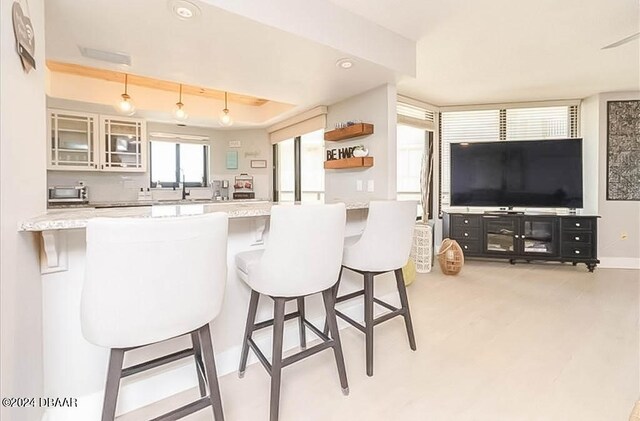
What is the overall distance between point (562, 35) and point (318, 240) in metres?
2.87

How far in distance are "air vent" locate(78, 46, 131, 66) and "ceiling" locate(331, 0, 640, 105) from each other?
5.32 ft

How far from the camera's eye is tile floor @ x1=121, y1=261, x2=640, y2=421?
1565mm

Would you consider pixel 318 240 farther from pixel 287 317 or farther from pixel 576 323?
pixel 576 323

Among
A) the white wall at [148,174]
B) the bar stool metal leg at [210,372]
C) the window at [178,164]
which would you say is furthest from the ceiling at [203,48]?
the window at [178,164]

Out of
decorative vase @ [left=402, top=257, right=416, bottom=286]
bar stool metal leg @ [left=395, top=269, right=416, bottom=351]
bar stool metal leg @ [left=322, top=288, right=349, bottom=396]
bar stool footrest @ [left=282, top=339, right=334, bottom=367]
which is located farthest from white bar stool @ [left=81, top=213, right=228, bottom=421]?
decorative vase @ [left=402, top=257, right=416, bottom=286]

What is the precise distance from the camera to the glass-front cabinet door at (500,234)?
14.3 ft

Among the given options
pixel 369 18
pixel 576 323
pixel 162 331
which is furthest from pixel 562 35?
pixel 162 331

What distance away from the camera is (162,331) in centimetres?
112

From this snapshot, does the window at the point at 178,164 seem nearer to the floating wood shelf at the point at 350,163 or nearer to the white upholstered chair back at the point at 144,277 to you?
the floating wood shelf at the point at 350,163

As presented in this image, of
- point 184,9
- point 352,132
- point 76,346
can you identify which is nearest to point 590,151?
point 352,132

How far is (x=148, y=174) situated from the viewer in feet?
15.4

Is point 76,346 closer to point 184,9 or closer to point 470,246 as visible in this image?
point 184,9

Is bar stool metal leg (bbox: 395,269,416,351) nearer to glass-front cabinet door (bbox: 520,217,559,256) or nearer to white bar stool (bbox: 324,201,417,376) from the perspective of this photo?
white bar stool (bbox: 324,201,417,376)

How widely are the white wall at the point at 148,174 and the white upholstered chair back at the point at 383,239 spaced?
3620 mm
